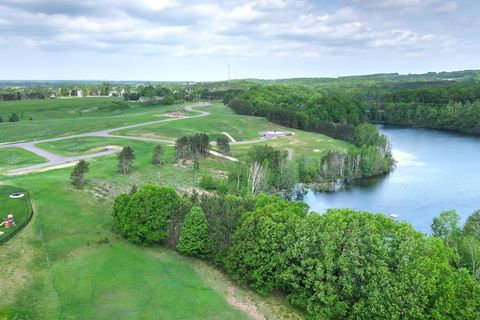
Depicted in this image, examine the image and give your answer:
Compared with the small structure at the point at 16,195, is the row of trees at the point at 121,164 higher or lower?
higher

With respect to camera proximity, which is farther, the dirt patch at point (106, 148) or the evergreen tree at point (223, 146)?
the evergreen tree at point (223, 146)

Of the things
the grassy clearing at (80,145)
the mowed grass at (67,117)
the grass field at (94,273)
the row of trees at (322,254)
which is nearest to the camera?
the row of trees at (322,254)

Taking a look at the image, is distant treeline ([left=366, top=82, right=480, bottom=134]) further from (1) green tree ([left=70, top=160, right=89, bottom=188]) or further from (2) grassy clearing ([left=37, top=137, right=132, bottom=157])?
(1) green tree ([left=70, top=160, right=89, bottom=188])

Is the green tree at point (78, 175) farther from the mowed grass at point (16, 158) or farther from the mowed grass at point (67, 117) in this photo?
the mowed grass at point (67, 117)

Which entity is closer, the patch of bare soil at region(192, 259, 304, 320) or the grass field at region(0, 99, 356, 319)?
the grass field at region(0, 99, 356, 319)

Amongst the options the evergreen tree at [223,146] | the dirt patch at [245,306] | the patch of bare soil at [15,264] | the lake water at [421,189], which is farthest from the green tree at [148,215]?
the evergreen tree at [223,146]

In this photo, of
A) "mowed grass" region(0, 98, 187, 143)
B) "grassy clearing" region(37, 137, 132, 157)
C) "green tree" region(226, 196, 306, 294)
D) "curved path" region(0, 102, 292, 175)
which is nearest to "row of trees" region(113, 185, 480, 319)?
"green tree" region(226, 196, 306, 294)

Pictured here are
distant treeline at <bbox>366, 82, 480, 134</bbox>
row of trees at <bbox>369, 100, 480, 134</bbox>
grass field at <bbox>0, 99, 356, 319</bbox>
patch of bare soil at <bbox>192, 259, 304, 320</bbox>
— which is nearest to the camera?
grass field at <bbox>0, 99, 356, 319</bbox>
